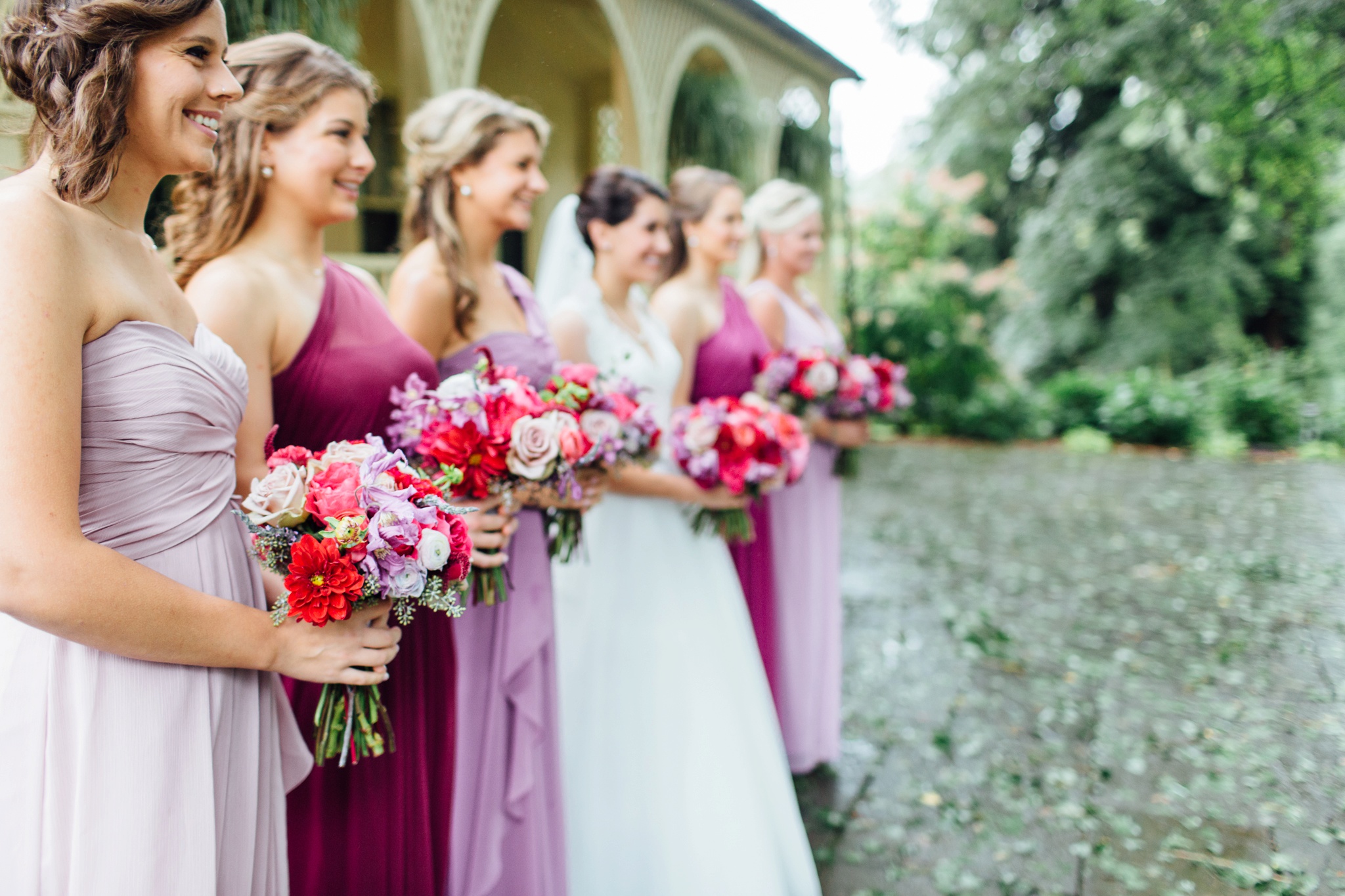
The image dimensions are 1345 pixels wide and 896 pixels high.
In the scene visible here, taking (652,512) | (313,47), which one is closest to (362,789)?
(652,512)

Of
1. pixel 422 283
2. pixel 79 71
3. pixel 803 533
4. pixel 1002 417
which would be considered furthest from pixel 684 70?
pixel 1002 417

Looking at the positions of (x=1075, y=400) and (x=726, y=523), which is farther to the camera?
(x=1075, y=400)

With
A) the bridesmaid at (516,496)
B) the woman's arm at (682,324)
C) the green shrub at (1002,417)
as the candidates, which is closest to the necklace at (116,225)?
the bridesmaid at (516,496)

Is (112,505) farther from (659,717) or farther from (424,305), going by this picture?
(659,717)

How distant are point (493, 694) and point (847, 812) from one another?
206 centimetres

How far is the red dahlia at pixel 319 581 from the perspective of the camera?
1.39m

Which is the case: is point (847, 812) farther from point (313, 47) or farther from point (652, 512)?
point (313, 47)

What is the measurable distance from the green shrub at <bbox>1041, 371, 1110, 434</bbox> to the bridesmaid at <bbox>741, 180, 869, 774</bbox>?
42.5ft

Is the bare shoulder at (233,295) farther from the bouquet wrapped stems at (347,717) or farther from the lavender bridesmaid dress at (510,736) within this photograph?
the bouquet wrapped stems at (347,717)

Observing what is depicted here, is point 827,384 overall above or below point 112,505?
above

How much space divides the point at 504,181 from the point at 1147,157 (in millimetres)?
14280

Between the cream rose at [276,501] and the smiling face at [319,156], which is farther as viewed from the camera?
the smiling face at [319,156]

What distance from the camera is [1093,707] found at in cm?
493

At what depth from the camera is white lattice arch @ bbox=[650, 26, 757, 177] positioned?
8016 mm
